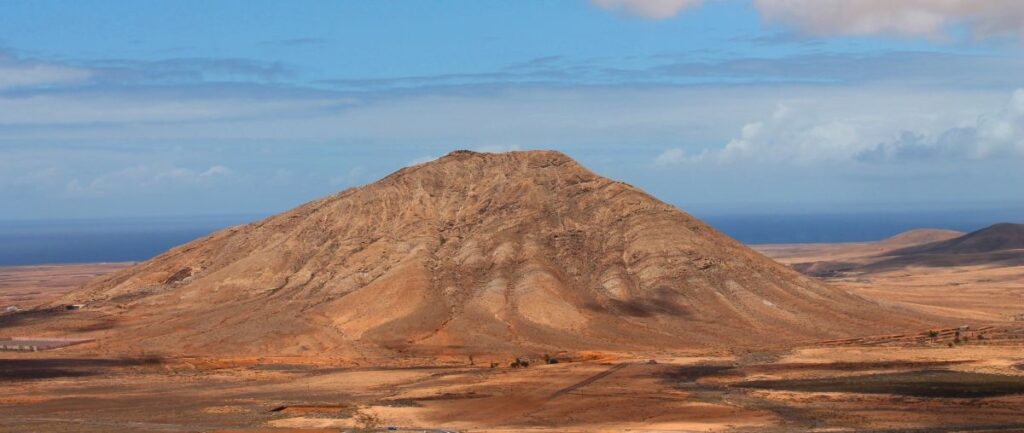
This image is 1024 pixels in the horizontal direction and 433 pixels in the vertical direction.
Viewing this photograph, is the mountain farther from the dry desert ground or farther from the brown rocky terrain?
the brown rocky terrain

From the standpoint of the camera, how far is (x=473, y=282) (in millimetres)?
78125

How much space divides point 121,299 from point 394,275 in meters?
21.6

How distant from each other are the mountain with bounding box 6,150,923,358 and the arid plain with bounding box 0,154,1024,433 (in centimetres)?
28

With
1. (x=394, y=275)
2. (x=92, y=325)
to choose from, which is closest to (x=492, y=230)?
(x=394, y=275)

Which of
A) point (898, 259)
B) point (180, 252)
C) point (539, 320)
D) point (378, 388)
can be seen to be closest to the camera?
point (378, 388)

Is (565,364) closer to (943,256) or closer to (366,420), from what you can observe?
(366,420)

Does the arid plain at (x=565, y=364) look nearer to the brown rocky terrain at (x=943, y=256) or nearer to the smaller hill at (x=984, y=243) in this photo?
the brown rocky terrain at (x=943, y=256)

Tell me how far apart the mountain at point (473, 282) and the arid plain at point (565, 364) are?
0.28m

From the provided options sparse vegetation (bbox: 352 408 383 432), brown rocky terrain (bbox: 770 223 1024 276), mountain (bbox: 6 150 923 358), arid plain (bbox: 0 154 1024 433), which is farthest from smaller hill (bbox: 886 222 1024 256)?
sparse vegetation (bbox: 352 408 383 432)

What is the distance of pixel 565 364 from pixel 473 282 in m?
17.1

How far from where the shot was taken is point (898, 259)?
156 meters

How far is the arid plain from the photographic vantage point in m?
46.3

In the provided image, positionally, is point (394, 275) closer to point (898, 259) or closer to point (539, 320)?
point (539, 320)

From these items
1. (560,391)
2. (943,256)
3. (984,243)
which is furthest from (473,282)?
(984,243)
